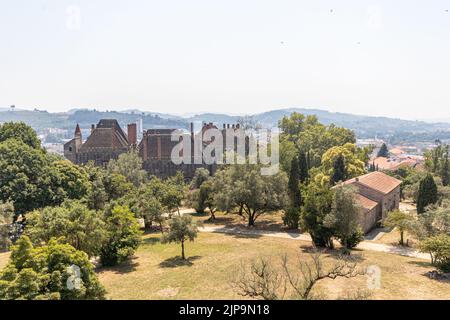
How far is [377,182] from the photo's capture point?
49.3 m

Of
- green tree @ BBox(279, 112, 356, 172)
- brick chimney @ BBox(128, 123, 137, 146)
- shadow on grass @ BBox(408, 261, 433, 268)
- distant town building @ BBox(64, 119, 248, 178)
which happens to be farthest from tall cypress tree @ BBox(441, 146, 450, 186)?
brick chimney @ BBox(128, 123, 137, 146)

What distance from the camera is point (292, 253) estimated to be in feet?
106

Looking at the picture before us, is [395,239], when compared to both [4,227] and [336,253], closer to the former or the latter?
[336,253]

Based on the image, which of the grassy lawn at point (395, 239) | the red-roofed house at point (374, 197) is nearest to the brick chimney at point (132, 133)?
the red-roofed house at point (374, 197)

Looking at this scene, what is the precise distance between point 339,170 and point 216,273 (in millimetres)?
32115

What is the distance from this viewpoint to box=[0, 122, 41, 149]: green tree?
4925 cm

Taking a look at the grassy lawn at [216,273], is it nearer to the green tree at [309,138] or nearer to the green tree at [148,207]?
the green tree at [148,207]

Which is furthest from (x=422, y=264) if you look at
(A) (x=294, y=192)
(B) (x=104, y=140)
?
(B) (x=104, y=140)

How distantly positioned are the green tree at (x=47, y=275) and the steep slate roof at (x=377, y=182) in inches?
1413

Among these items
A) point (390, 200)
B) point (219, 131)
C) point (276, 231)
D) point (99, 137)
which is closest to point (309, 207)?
point (276, 231)

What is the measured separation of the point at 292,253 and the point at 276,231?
10.7 metres

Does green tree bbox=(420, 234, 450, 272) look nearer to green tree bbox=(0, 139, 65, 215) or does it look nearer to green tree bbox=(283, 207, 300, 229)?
green tree bbox=(283, 207, 300, 229)

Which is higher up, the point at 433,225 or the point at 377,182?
the point at 377,182

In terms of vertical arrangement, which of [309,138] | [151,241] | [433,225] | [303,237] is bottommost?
[151,241]
